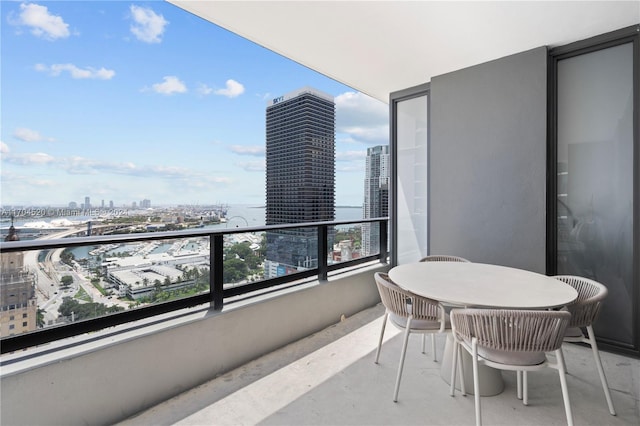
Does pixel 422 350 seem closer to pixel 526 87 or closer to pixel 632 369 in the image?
pixel 632 369

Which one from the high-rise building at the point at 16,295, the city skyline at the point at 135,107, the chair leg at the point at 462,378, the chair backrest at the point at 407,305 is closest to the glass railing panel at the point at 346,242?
the city skyline at the point at 135,107

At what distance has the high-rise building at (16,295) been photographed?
1.51 meters

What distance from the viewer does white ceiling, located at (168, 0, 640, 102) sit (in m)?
2.25

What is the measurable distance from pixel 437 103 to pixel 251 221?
266cm

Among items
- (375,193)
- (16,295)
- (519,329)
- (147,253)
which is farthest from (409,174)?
(16,295)

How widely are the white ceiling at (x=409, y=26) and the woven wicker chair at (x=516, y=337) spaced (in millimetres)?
2224

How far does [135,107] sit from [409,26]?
160 inches

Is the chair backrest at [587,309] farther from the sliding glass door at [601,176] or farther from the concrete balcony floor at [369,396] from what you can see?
the sliding glass door at [601,176]

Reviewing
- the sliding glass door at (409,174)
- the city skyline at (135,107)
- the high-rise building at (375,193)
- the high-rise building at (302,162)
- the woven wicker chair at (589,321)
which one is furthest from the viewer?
the high-rise building at (375,193)

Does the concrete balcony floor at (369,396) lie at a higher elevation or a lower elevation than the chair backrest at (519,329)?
lower

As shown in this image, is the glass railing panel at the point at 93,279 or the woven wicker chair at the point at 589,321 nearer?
the glass railing panel at the point at 93,279

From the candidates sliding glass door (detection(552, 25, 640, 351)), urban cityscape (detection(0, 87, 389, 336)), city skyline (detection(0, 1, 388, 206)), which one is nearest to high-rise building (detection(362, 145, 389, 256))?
urban cityscape (detection(0, 87, 389, 336))

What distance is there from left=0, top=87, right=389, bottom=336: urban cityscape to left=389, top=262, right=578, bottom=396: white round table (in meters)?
1.27

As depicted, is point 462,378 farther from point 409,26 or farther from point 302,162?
point 302,162
